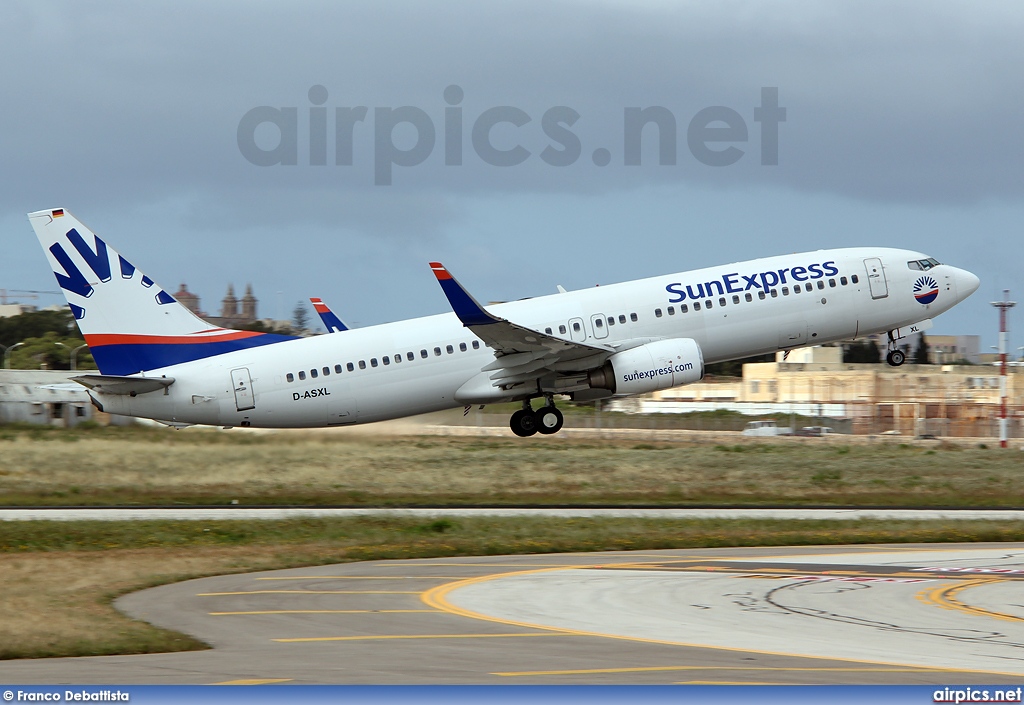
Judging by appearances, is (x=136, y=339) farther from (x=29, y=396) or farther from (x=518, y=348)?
(x=29, y=396)

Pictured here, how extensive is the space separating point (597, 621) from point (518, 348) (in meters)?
20.7

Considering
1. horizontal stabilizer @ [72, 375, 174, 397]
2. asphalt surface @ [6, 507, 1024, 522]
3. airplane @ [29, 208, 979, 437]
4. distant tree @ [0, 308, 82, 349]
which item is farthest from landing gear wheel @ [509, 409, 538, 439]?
distant tree @ [0, 308, 82, 349]

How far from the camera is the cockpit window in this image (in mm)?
40406

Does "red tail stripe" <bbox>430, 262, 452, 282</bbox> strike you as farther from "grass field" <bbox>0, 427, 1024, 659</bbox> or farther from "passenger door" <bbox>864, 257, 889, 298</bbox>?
"passenger door" <bbox>864, 257, 889, 298</bbox>

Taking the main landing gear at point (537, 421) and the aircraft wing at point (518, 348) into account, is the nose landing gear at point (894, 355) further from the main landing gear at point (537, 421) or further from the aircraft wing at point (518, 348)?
the main landing gear at point (537, 421)

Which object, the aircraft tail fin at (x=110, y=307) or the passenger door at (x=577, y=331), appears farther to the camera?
the passenger door at (x=577, y=331)

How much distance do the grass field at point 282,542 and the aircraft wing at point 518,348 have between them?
608 cm

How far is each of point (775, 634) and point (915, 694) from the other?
4509 mm

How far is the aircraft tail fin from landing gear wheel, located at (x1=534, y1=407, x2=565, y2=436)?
10305mm

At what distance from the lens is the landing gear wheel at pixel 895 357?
40594 millimetres

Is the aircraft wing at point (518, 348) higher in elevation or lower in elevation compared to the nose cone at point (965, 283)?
lower

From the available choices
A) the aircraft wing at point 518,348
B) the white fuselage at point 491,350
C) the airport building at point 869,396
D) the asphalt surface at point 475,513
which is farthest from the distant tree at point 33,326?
the aircraft wing at point 518,348

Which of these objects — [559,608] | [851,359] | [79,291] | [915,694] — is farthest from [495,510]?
[851,359]

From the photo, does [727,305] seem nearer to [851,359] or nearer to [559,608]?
[559,608]
